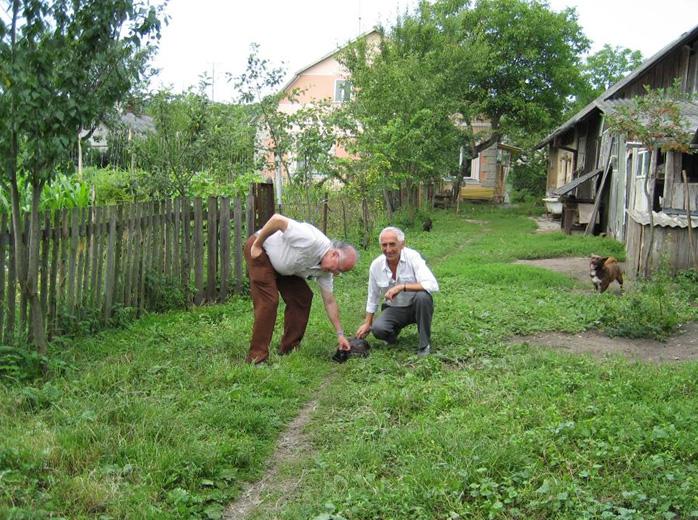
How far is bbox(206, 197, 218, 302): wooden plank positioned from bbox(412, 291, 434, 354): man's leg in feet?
11.0

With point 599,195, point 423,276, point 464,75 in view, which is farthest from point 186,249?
point 464,75

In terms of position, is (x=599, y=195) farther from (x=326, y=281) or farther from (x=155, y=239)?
(x=326, y=281)

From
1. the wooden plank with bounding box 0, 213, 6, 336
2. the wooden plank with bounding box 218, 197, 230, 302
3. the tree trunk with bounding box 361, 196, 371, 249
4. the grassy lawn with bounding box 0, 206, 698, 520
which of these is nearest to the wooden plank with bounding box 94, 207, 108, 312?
the grassy lawn with bounding box 0, 206, 698, 520

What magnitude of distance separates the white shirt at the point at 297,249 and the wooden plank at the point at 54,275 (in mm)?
1936

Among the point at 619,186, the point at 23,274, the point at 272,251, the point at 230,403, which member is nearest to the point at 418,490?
the point at 230,403

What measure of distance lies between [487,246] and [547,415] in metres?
13.1

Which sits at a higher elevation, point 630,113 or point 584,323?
point 630,113

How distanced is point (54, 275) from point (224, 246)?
3.07m

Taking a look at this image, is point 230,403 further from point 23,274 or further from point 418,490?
point 23,274

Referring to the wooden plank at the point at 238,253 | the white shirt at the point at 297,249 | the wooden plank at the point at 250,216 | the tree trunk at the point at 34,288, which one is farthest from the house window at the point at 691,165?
the tree trunk at the point at 34,288

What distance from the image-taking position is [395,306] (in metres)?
6.88

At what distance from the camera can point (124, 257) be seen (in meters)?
7.54

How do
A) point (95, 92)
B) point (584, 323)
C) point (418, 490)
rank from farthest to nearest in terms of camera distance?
1. point (584, 323)
2. point (95, 92)
3. point (418, 490)

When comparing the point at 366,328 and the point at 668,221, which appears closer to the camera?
the point at 366,328
